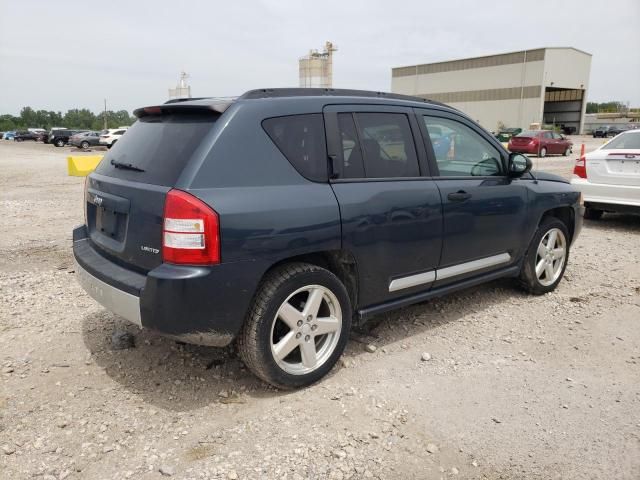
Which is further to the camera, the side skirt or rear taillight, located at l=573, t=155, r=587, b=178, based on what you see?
rear taillight, located at l=573, t=155, r=587, b=178

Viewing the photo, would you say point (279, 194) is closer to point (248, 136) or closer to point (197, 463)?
point (248, 136)

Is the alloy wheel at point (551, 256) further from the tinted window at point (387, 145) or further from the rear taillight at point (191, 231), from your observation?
the rear taillight at point (191, 231)

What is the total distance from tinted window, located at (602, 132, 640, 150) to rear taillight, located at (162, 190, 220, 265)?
297 inches

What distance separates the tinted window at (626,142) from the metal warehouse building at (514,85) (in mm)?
59935

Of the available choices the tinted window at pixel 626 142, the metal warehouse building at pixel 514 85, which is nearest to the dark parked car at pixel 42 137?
the metal warehouse building at pixel 514 85

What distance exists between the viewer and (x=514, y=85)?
67125mm

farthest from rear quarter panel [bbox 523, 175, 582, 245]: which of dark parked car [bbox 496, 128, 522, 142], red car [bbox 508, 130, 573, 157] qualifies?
dark parked car [bbox 496, 128, 522, 142]

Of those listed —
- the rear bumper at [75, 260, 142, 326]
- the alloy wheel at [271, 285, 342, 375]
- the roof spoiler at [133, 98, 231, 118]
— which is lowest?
the alloy wheel at [271, 285, 342, 375]

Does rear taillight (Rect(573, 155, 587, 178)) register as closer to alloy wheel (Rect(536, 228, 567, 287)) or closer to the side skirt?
alloy wheel (Rect(536, 228, 567, 287))

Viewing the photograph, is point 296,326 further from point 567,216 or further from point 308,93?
point 567,216

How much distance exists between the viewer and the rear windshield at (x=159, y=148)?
3002 millimetres

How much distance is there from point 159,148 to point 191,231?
76 cm

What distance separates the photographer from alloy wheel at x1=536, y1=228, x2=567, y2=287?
5.02 m

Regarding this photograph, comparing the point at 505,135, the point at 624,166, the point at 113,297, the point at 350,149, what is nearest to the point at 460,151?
the point at 350,149
